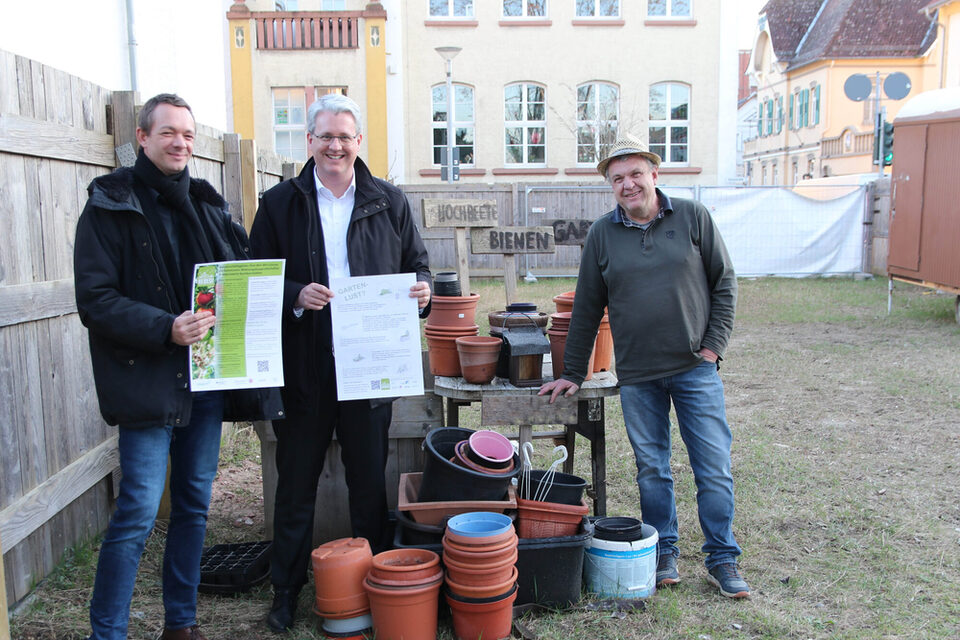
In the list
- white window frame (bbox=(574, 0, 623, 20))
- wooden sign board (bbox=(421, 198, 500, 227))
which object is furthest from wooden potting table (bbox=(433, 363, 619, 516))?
white window frame (bbox=(574, 0, 623, 20))

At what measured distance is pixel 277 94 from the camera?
22.5 meters

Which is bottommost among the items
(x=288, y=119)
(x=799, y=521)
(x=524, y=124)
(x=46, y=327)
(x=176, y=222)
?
(x=799, y=521)

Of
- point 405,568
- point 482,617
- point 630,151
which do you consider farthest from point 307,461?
point 630,151

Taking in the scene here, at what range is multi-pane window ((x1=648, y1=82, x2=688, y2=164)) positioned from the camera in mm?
23281

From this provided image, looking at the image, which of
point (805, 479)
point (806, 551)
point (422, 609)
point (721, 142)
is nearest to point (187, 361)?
point (422, 609)

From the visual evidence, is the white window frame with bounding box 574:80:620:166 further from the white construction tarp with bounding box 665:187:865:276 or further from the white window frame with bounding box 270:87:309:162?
the white window frame with bounding box 270:87:309:162

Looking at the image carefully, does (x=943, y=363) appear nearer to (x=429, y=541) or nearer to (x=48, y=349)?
(x=429, y=541)

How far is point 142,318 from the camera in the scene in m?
2.65

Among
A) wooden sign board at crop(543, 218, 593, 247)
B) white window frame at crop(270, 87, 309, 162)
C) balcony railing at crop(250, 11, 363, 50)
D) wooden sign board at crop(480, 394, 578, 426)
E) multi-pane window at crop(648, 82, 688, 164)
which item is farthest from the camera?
multi-pane window at crop(648, 82, 688, 164)

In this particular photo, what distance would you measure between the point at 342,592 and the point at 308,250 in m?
1.38

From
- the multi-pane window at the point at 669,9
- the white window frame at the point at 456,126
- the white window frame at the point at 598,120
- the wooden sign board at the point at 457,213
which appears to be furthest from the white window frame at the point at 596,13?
the wooden sign board at the point at 457,213

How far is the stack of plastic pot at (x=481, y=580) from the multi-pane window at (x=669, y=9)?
22218 mm

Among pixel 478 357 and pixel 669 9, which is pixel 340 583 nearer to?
Answer: pixel 478 357

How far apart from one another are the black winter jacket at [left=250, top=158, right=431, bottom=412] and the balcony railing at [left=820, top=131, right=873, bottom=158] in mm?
30057
